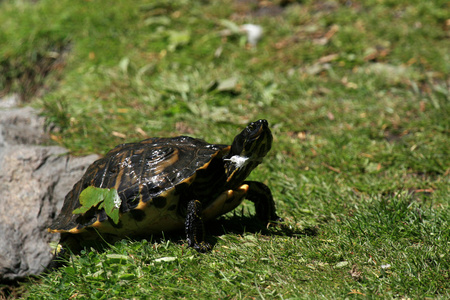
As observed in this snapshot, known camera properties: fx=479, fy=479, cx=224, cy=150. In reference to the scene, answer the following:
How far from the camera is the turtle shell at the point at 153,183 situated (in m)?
3.57

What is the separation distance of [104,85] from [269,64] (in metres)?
2.56

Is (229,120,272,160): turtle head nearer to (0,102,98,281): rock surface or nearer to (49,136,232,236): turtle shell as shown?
(49,136,232,236): turtle shell

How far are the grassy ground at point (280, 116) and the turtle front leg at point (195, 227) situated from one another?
8cm

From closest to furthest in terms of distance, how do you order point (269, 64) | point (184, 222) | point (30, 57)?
point (184, 222) → point (269, 64) → point (30, 57)

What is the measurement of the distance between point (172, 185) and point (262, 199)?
2.81 feet

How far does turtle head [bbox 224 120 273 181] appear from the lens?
11.9 ft

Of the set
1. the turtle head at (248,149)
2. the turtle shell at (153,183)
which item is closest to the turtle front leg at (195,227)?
the turtle shell at (153,183)

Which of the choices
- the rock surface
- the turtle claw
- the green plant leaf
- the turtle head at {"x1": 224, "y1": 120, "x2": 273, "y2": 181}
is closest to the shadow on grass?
the turtle claw

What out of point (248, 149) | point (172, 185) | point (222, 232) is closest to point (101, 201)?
point (172, 185)

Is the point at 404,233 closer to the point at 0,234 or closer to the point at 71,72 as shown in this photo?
the point at 0,234

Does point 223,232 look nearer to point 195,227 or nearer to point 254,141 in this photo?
point 195,227

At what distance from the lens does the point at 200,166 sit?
142 inches

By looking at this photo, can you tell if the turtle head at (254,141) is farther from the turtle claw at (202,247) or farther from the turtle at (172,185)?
the turtle claw at (202,247)

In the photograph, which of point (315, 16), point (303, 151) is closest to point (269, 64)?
point (315, 16)
